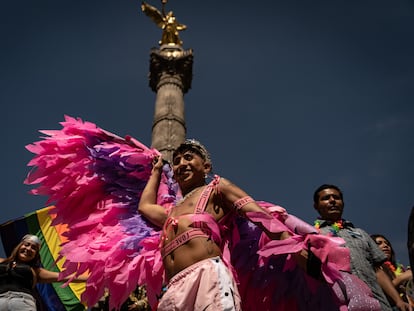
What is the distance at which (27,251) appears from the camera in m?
4.46

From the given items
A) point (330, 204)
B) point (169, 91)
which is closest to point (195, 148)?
point (330, 204)

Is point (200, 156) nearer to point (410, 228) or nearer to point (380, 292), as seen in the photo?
point (380, 292)

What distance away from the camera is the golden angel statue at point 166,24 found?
16.4 meters

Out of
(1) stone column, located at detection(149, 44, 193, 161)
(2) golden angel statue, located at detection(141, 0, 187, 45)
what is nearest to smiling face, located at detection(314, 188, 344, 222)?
(1) stone column, located at detection(149, 44, 193, 161)

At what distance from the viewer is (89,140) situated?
368 cm

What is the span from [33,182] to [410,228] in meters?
2.84

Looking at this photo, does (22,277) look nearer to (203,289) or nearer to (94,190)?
(94,190)

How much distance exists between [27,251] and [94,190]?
1.34 m

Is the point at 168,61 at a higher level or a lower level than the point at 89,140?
higher

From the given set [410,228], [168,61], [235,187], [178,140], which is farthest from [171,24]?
[410,228]

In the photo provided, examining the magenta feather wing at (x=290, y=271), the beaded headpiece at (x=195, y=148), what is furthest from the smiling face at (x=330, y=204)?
the beaded headpiece at (x=195, y=148)

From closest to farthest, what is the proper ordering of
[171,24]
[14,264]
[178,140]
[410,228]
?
[410,228] < [14,264] < [178,140] < [171,24]

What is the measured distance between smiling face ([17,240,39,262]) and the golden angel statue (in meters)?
12.6

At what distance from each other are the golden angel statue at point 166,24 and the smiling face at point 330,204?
1343 cm
